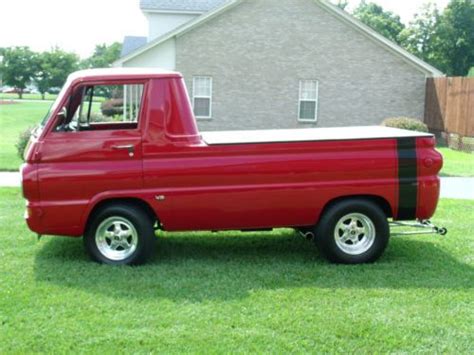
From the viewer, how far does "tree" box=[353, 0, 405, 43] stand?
68.5 meters

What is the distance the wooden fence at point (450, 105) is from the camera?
21828 millimetres

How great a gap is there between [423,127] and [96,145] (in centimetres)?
1542

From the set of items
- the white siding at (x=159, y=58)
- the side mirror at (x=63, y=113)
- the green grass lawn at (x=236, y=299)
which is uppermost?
the white siding at (x=159, y=58)

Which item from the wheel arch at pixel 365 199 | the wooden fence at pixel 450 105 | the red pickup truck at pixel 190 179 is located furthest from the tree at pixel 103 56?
the wheel arch at pixel 365 199

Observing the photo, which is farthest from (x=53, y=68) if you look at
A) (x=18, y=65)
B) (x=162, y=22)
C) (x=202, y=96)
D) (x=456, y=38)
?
(x=202, y=96)

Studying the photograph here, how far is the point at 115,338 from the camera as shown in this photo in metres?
5.00

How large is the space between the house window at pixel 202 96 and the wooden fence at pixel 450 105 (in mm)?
8620

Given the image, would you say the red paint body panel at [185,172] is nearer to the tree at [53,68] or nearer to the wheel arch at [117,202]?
the wheel arch at [117,202]

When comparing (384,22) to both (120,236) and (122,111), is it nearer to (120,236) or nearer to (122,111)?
(122,111)

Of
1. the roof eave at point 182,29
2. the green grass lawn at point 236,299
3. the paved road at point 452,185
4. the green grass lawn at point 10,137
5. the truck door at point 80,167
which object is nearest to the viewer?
the green grass lawn at point 236,299

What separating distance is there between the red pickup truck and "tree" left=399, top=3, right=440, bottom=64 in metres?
56.8

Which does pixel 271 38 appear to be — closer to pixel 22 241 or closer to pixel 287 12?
pixel 287 12

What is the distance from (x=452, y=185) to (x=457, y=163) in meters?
4.78

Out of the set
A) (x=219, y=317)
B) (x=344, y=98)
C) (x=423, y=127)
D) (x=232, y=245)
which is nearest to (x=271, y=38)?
(x=344, y=98)
